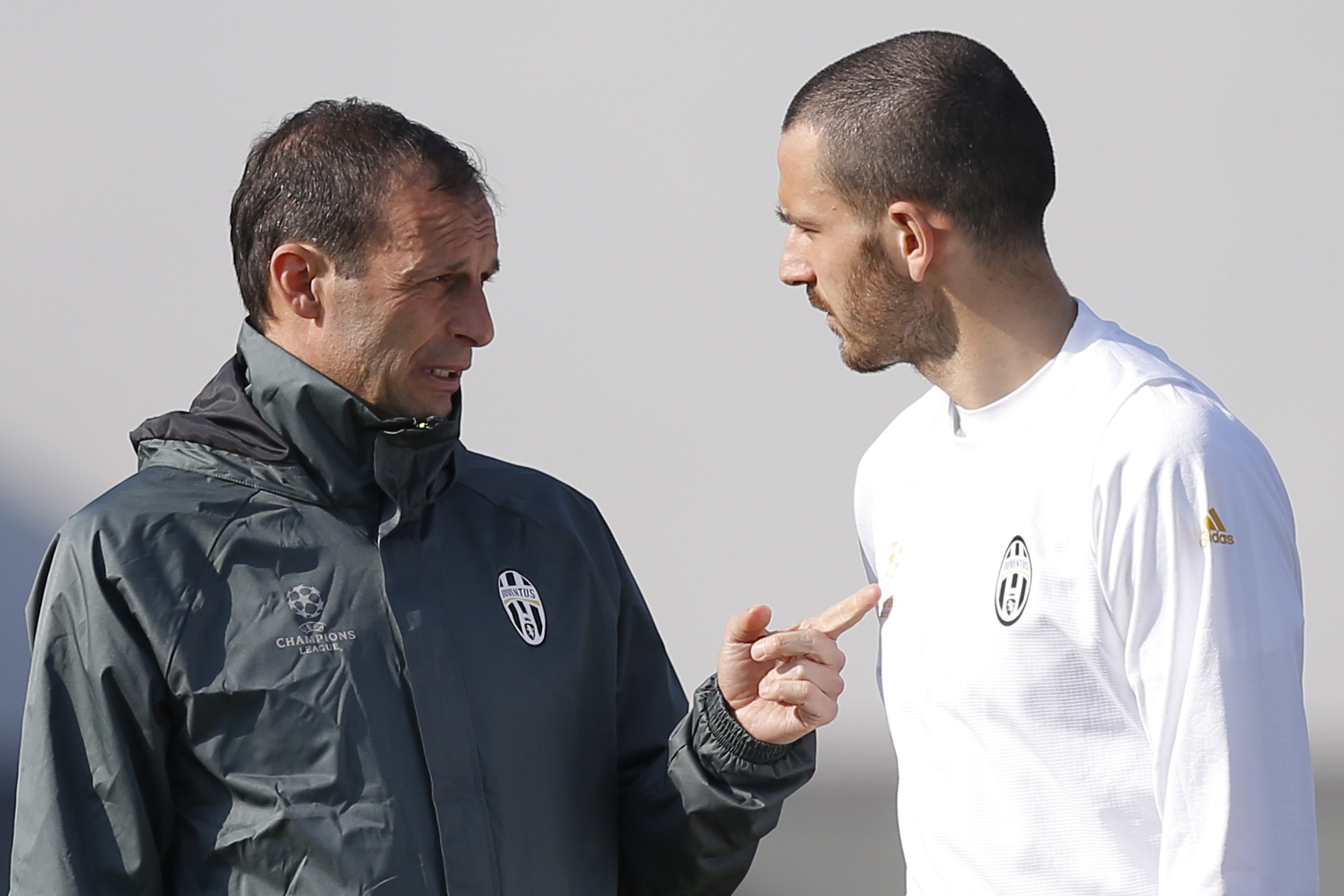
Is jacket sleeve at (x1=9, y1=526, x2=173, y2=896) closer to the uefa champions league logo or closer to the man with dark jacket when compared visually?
the man with dark jacket

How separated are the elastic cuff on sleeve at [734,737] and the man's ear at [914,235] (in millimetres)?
459

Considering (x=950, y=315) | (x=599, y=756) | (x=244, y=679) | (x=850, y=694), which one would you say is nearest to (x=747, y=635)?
(x=599, y=756)

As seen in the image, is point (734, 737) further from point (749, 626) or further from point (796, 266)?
point (796, 266)

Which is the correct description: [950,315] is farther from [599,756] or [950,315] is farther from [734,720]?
[599,756]

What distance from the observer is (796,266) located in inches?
51.7

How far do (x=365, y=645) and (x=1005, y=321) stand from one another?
0.66m

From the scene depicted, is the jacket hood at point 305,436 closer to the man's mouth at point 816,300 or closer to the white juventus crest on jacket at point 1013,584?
the man's mouth at point 816,300

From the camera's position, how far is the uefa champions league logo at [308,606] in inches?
48.7

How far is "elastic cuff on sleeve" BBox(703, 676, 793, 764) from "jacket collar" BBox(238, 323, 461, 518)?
14.0 inches

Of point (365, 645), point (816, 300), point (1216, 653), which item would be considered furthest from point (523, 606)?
point (1216, 653)

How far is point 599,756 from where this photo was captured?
4.55ft

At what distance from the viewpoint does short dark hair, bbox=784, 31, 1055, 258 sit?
1.21 m

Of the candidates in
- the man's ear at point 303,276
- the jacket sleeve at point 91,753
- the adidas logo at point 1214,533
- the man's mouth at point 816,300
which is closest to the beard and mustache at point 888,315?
the man's mouth at point 816,300

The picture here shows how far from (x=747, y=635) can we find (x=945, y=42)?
0.60m
